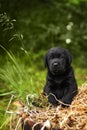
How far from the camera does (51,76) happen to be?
4.67 meters

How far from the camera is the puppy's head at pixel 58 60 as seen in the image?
4508 millimetres

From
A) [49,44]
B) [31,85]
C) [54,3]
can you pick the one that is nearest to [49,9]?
[54,3]

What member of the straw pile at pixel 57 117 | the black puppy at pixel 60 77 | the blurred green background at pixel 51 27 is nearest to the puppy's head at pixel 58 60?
the black puppy at pixel 60 77

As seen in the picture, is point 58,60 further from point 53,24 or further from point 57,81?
point 53,24

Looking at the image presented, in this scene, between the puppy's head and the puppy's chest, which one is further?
the puppy's chest

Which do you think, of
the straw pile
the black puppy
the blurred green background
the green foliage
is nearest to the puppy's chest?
the black puppy

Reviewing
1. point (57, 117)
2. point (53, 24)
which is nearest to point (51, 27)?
point (53, 24)

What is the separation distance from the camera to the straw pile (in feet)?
12.9

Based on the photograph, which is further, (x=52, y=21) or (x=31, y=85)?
(x=52, y=21)

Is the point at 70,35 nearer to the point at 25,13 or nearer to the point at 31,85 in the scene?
the point at 25,13

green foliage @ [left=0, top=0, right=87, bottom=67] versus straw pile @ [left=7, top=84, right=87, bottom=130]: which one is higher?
straw pile @ [left=7, top=84, right=87, bottom=130]

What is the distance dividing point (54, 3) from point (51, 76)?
6110 millimetres

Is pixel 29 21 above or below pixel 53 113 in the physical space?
below

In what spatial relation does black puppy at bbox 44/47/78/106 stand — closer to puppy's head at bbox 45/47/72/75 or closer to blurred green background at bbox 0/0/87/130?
puppy's head at bbox 45/47/72/75
